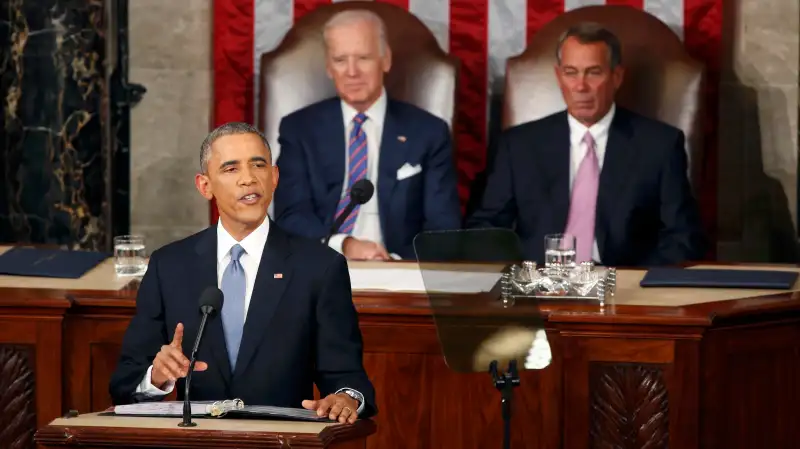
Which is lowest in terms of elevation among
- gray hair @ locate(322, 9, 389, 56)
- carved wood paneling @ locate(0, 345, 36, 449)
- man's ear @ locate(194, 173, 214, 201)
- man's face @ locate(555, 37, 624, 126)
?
carved wood paneling @ locate(0, 345, 36, 449)

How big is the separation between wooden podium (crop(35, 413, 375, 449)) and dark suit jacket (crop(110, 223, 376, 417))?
0.29 meters

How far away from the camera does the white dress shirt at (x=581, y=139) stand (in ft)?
21.7

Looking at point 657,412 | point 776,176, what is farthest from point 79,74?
point 657,412

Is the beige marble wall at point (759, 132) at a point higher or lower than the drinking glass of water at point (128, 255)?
higher

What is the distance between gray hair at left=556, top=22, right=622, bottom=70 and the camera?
21.6ft

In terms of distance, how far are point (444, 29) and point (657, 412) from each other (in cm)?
313

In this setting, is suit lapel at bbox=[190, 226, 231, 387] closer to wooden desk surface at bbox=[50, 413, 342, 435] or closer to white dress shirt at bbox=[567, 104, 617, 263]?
wooden desk surface at bbox=[50, 413, 342, 435]

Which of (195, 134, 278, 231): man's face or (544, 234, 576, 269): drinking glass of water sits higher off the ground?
(195, 134, 278, 231): man's face

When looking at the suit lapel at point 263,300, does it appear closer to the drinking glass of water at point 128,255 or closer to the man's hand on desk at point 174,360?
the man's hand on desk at point 174,360

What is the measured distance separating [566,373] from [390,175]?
244cm

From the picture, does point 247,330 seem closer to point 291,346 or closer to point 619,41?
point 291,346

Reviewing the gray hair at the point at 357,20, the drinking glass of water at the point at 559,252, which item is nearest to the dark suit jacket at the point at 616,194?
the gray hair at the point at 357,20

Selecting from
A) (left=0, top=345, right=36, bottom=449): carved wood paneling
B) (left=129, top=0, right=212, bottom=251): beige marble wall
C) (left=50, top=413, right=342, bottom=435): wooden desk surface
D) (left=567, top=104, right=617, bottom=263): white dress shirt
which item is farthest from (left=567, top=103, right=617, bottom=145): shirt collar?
(left=50, top=413, right=342, bottom=435): wooden desk surface

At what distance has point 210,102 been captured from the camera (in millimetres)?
7270
